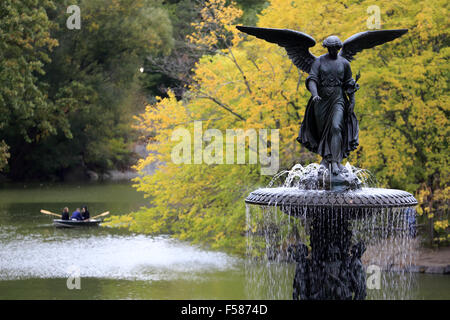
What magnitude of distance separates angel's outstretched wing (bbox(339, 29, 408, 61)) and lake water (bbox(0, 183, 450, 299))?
840cm

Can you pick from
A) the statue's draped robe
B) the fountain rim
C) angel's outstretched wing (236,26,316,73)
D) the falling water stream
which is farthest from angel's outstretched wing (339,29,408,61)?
the falling water stream

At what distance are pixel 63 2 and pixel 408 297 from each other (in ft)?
111

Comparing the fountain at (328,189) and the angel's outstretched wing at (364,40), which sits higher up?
the angel's outstretched wing at (364,40)

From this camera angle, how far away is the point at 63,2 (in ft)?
146

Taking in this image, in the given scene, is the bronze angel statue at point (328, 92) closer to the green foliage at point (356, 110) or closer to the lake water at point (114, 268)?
the lake water at point (114, 268)

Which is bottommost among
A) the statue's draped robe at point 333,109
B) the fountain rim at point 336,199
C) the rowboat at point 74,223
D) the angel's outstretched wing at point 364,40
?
the rowboat at point 74,223

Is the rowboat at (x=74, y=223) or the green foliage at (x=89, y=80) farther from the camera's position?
the green foliage at (x=89, y=80)

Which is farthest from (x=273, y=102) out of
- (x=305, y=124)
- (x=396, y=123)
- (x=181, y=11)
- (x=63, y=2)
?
(x=181, y=11)

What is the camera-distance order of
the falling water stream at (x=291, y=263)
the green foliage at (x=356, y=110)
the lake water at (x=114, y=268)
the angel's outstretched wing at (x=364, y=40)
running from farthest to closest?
1. the green foliage at (x=356, y=110)
2. the lake water at (x=114, y=268)
3. the falling water stream at (x=291, y=263)
4. the angel's outstretched wing at (x=364, y=40)

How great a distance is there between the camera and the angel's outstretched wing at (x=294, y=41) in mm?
9242

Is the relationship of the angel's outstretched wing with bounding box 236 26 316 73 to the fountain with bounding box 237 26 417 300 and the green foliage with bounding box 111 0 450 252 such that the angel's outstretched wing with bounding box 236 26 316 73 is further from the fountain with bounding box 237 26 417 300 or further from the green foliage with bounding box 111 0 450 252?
the green foliage with bounding box 111 0 450 252

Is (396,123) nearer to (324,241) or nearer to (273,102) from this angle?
(273,102)

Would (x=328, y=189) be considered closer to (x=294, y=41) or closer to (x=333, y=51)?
(x=333, y=51)

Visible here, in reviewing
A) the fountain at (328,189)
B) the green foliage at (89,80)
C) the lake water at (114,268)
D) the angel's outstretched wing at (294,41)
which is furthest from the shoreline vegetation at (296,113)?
the green foliage at (89,80)
